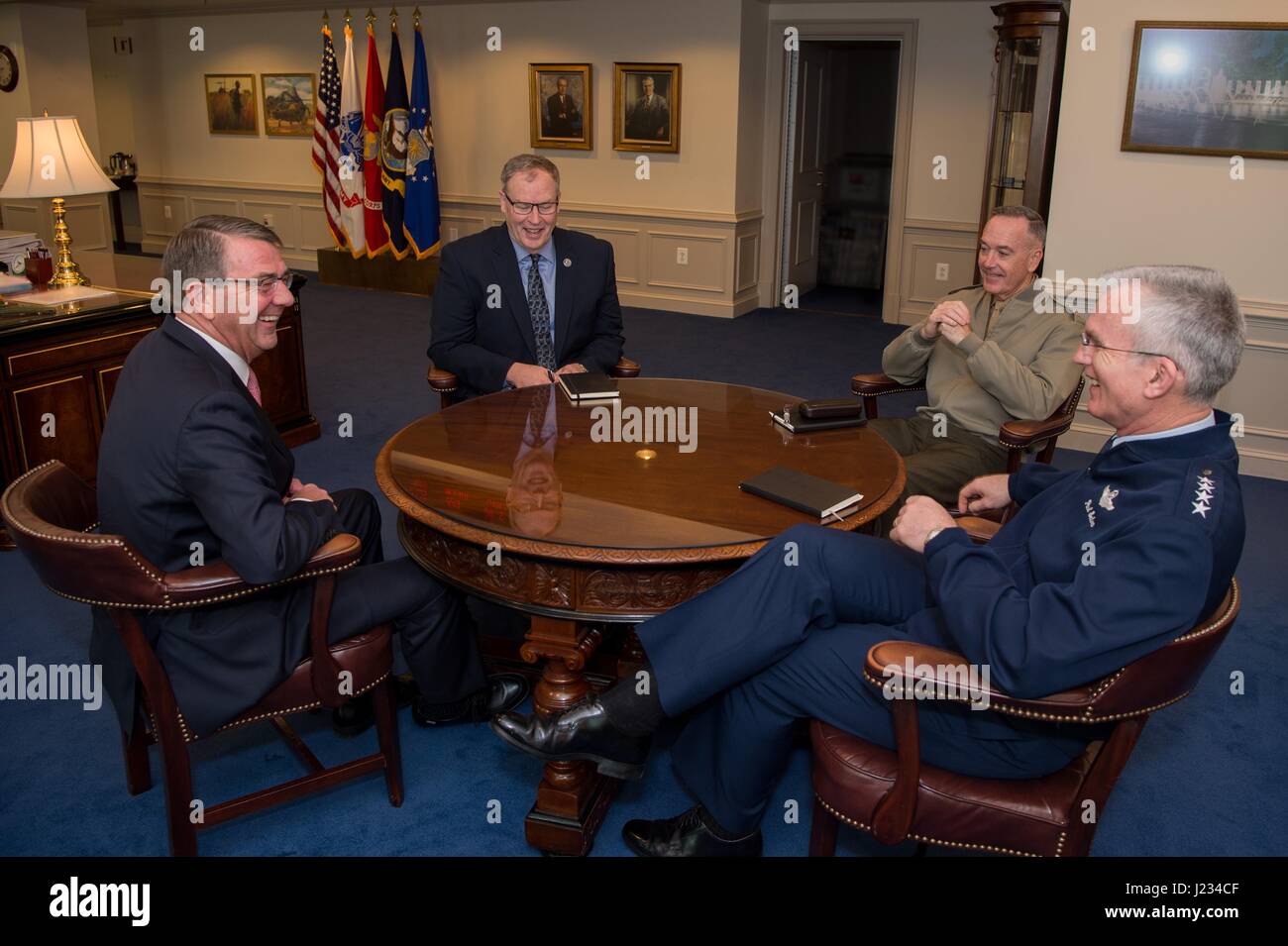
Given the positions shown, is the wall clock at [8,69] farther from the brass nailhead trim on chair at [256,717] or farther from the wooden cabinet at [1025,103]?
the brass nailhead trim on chair at [256,717]

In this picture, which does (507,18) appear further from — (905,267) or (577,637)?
(577,637)

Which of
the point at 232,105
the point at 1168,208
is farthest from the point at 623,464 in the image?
the point at 232,105

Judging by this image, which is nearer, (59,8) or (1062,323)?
(1062,323)

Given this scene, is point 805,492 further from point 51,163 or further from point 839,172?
point 839,172

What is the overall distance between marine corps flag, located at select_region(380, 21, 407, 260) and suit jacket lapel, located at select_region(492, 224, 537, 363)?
6.19m

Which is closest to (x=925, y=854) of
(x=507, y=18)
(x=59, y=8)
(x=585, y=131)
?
(x=585, y=131)

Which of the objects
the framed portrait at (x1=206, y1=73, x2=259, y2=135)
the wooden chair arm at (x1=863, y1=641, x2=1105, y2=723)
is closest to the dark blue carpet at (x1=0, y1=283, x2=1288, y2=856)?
the wooden chair arm at (x1=863, y1=641, x2=1105, y2=723)

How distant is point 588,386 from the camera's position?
3215mm

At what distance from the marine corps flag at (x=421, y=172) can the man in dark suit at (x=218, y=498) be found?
732cm

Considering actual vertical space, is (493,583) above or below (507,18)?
below

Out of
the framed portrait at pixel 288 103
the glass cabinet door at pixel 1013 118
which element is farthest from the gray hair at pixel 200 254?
the framed portrait at pixel 288 103

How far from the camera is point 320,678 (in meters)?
2.26

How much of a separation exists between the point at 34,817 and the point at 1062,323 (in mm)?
3279

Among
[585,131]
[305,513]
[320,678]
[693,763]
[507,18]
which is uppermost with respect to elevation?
[507,18]
